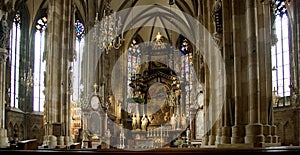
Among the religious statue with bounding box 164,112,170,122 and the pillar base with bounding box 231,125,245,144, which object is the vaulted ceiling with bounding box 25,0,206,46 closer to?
the religious statue with bounding box 164,112,170,122

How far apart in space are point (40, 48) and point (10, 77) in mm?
4262

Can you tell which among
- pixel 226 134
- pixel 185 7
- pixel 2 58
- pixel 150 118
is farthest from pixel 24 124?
pixel 226 134

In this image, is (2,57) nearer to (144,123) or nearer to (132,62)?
(144,123)

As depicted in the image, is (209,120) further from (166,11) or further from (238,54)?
(166,11)

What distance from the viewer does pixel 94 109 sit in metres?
29.6

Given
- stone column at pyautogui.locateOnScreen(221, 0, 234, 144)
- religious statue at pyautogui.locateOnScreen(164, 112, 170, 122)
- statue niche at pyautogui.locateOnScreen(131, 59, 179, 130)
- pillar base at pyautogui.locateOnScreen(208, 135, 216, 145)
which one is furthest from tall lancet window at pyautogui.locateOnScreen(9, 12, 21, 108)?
stone column at pyautogui.locateOnScreen(221, 0, 234, 144)

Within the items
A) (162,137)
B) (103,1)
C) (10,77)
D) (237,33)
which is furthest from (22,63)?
(237,33)

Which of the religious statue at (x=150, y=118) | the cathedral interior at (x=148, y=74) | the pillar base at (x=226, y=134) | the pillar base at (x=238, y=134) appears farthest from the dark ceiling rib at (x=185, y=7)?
the pillar base at (x=238, y=134)

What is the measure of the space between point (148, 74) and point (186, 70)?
3.96 metres

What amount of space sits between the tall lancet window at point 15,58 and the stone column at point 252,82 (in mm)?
20420

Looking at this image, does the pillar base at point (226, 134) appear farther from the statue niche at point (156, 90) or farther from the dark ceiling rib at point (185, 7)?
the statue niche at point (156, 90)

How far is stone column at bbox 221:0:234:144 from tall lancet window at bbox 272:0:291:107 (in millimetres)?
11988

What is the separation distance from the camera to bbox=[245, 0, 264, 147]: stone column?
39.9ft

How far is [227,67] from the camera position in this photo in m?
15.1
